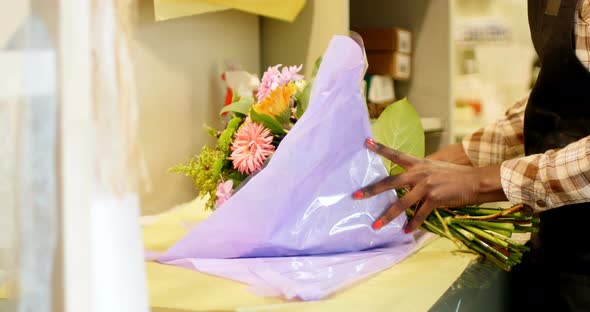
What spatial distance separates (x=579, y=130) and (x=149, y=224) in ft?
2.59

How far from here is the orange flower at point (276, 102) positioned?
990 millimetres

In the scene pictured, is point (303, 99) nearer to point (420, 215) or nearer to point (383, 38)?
point (420, 215)

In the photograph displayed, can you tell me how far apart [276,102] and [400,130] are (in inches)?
8.4

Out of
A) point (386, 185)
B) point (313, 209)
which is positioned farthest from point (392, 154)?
point (313, 209)

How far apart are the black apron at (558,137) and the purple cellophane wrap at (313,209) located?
306 millimetres

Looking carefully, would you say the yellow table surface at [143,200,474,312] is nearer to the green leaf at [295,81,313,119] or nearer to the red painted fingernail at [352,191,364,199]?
the red painted fingernail at [352,191,364,199]

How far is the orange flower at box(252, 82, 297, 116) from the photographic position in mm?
990

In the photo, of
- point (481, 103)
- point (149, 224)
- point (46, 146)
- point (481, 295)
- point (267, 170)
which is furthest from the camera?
point (481, 103)

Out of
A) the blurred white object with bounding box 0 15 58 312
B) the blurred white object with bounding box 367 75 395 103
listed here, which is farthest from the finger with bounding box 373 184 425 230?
the blurred white object with bounding box 367 75 395 103

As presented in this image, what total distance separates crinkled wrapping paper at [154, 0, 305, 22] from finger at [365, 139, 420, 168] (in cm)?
57

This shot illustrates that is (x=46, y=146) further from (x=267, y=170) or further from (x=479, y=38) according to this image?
(x=479, y=38)

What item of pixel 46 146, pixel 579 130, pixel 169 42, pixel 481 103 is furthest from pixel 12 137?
pixel 481 103

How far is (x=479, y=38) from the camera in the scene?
151 inches

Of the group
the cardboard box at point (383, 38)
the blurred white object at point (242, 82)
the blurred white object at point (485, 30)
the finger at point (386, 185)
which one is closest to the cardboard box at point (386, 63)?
the cardboard box at point (383, 38)
